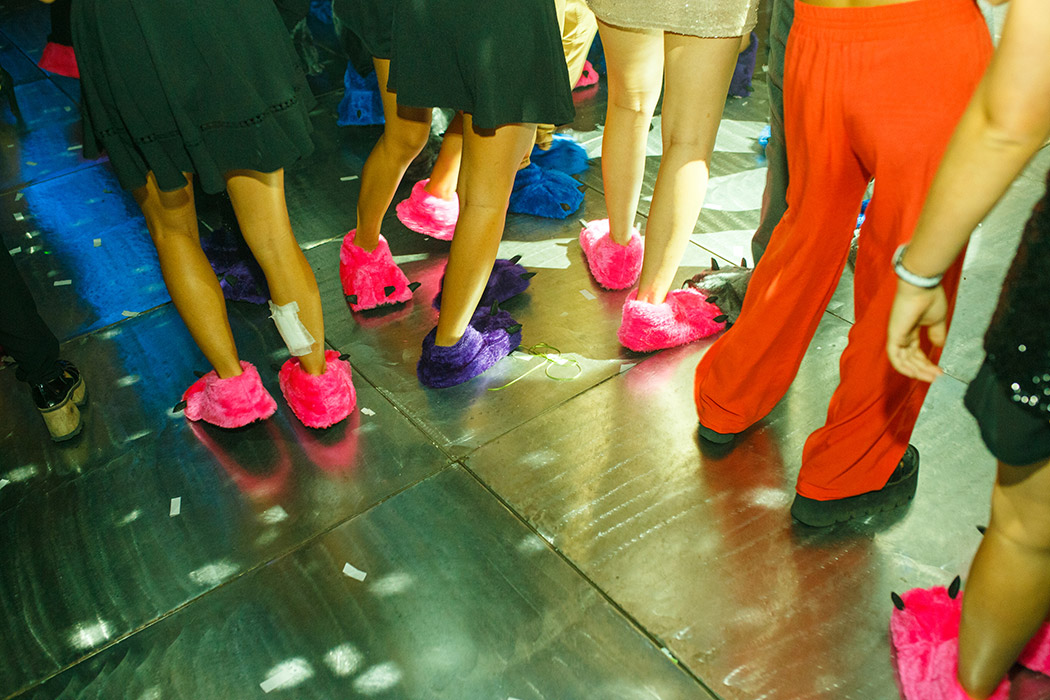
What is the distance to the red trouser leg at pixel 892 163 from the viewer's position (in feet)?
4.71

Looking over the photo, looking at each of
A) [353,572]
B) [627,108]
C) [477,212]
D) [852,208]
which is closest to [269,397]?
[353,572]

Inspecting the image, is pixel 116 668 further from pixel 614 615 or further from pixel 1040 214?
pixel 1040 214

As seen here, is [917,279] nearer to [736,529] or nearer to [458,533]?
[736,529]

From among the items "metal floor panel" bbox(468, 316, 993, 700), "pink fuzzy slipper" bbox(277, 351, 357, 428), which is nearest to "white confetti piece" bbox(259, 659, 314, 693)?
"metal floor panel" bbox(468, 316, 993, 700)

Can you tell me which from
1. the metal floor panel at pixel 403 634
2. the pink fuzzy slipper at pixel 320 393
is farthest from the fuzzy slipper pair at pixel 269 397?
the metal floor panel at pixel 403 634

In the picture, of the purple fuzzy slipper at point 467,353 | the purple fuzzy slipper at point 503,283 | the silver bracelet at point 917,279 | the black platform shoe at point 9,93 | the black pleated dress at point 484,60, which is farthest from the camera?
the black platform shoe at point 9,93

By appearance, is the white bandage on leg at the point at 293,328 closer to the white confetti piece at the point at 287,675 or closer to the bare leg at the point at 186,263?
the bare leg at the point at 186,263

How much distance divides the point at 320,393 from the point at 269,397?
17cm

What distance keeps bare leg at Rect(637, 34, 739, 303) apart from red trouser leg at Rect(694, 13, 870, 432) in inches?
12.9

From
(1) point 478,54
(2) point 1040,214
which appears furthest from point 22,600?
(2) point 1040,214

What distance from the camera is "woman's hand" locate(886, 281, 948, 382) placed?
125cm

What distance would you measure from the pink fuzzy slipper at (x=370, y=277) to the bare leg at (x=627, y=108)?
71 cm

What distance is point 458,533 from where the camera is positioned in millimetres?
2018

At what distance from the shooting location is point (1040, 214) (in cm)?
107
